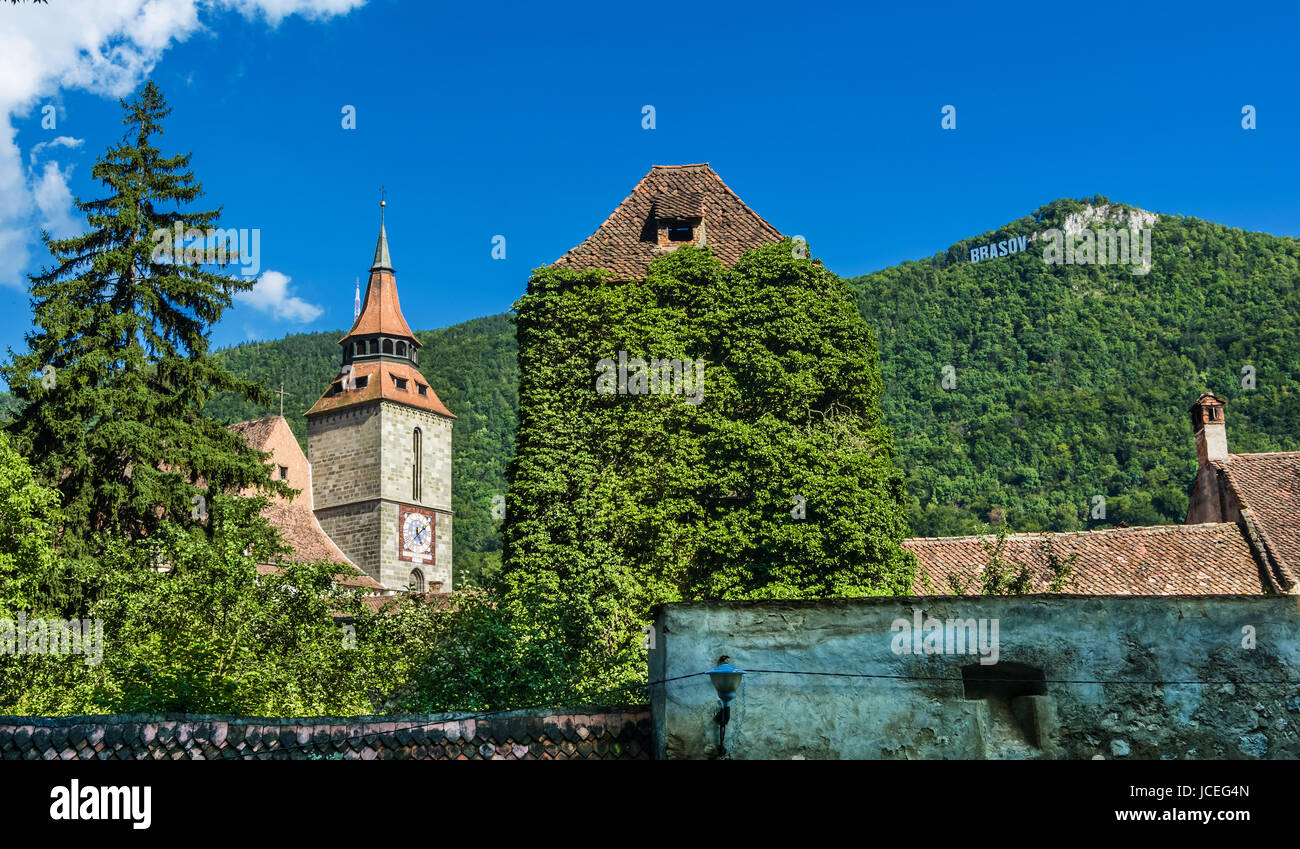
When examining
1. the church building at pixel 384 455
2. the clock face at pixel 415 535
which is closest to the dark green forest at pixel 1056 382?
the clock face at pixel 415 535

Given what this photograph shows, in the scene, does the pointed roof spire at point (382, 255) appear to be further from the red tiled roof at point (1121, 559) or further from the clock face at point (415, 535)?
the red tiled roof at point (1121, 559)

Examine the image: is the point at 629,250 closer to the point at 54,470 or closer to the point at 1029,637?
the point at 54,470

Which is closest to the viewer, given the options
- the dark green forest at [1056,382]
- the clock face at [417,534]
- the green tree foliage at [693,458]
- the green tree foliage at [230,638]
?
the green tree foliage at [230,638]

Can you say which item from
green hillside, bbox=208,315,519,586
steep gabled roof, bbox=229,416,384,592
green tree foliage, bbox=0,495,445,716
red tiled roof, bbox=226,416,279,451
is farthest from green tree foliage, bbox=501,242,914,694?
green hillside, bbox=208,315,519,586

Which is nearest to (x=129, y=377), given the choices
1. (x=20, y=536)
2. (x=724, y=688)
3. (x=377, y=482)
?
(x=20, y=536)

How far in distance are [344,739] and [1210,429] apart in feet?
89.2

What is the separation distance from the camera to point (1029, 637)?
10820 mm

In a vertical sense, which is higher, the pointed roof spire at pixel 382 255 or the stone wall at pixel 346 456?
the pointed roof spire at pixel 382 255

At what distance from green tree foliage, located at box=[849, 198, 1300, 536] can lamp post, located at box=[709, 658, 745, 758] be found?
125ft

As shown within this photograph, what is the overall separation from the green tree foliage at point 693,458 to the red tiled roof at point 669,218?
1.17 metres

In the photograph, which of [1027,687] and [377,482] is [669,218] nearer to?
[1027,687]

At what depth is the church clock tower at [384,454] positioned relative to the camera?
5919 cm

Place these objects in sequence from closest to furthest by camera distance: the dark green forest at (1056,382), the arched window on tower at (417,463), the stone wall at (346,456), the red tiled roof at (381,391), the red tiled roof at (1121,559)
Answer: the red tiled roof at (1121,559) < the dark green forest at (1056,382) < the stone wall at (346,456) < the red tiled roof at (381,391) < the arched window on tower at (417,463)

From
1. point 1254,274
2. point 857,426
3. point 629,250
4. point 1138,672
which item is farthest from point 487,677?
point 1254,274
